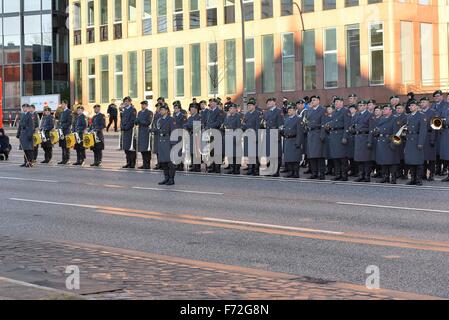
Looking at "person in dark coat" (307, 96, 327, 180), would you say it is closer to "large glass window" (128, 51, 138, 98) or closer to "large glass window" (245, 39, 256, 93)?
"large glass window" (245, 39, 256, 93)

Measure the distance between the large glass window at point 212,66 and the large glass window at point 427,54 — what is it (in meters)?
12.6

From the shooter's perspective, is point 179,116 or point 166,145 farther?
point 179,116

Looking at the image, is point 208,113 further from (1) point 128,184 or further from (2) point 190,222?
(2) point 190,222

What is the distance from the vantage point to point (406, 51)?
46.5 metres

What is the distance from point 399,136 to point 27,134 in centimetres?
1243

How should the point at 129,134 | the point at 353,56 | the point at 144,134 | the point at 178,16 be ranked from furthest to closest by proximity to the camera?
the point at 178,16 < the point at 353,56 < the point at 129,134 < the point at 144,134

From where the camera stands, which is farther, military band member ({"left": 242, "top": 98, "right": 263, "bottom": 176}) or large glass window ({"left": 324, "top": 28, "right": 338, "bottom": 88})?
large glass window ({"left": 324, "top": 28, "right": 338, "bottom": 88})

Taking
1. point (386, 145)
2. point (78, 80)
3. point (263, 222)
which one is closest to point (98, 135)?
point (386, 145)

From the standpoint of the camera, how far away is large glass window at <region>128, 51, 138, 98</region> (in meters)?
59.3

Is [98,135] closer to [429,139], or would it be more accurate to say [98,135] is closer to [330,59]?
[429,139]

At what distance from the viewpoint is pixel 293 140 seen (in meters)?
22.5

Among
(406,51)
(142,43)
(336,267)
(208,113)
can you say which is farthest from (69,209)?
(142,43)

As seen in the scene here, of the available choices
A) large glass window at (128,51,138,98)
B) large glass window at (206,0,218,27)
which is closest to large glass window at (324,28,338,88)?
large glass window at (206,0,218,27)

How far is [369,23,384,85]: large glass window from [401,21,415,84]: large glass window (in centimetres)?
119
